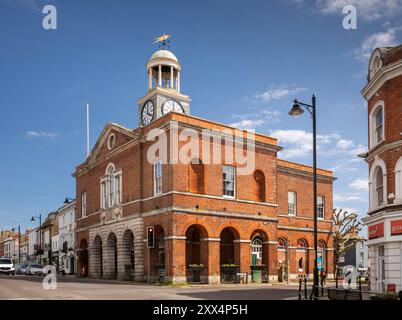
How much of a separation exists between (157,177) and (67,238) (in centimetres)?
3577

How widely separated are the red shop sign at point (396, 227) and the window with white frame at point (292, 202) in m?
23.5

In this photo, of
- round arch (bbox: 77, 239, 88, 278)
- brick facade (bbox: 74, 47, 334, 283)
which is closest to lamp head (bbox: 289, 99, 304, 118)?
brick facade (bbox: 74, 47, 334, 283)

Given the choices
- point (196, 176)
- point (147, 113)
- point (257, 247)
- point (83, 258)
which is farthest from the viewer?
point (83, 258)

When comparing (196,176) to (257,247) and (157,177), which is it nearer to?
(157,177)

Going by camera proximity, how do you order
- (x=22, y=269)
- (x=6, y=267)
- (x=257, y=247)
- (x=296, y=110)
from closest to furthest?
(x=296, y=110) < (x=257, y=247) < (x=6, y=267) < (x=22, y=269)

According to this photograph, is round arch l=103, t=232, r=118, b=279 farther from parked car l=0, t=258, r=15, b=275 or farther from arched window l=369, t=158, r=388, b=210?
arched window l=369, t=158, r=388, b=210

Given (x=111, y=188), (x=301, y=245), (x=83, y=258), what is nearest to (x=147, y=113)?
(x=111, y=188)

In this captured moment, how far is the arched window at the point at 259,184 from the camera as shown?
39.1m

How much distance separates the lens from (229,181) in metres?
36.8

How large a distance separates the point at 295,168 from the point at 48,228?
50044 millimetres

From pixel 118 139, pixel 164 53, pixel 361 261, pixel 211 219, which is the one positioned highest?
pixel 164 53
